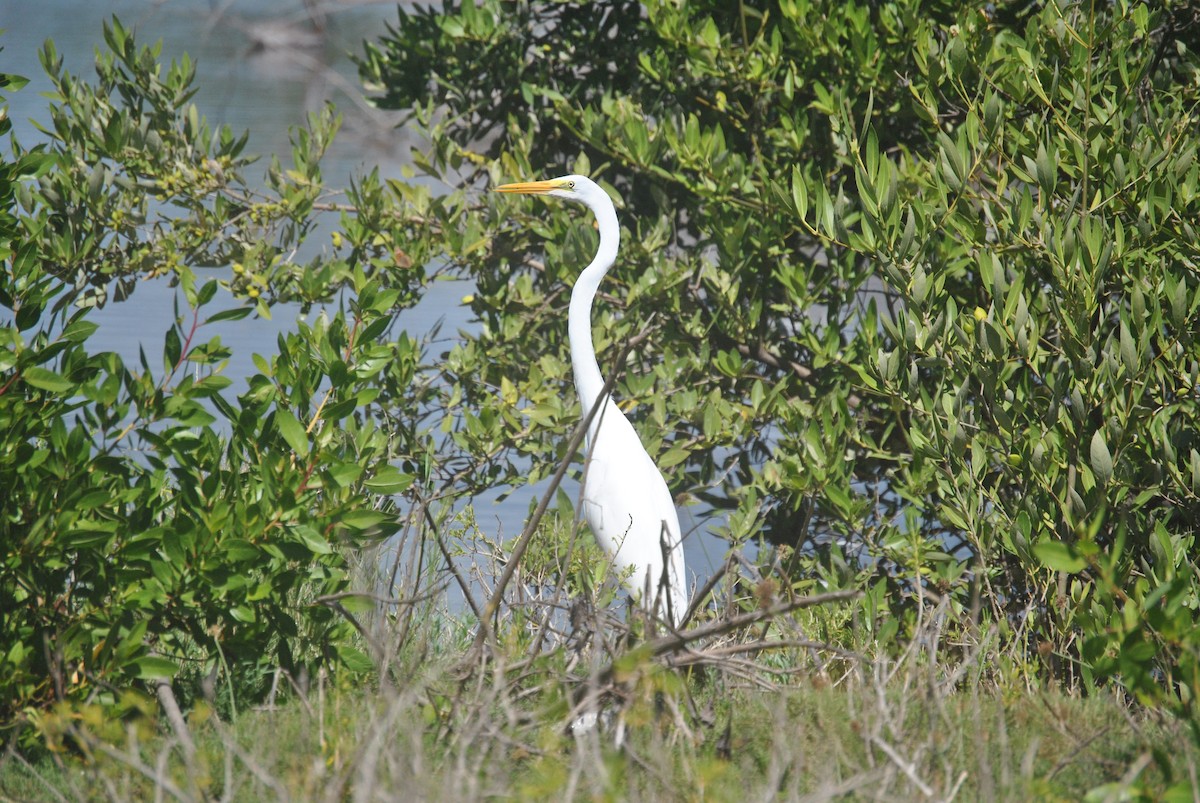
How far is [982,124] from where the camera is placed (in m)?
2.95

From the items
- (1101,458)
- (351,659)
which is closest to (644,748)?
(351,659)

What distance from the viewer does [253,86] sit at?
10.5m

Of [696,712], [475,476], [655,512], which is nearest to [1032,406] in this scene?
[655,512]

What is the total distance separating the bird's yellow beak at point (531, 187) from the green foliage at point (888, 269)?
78 millimetres

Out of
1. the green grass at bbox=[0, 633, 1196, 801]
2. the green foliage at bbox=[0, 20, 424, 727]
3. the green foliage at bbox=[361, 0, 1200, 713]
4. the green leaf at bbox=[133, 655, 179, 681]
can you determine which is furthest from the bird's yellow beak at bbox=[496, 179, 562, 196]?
the green leaf at bbox=[133, 655, 179, 681]

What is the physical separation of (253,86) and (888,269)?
907cm

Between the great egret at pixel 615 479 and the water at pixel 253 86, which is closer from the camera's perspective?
the great egret at pixel 615 479

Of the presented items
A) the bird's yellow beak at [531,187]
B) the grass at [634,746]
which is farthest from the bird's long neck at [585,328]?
the grass at [634,746]

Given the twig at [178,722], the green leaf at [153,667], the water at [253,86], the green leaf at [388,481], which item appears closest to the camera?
the twig at [178,722]

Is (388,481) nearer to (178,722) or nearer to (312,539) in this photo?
(312,539)

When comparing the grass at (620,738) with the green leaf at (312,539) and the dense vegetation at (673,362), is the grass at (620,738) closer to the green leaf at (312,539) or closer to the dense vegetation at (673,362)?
the dense vegetation at (673,362)

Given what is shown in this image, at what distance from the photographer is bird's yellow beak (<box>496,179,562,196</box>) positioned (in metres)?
3.61

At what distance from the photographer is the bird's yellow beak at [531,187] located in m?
3.61

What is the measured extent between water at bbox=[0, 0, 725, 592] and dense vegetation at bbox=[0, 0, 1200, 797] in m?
1.74
